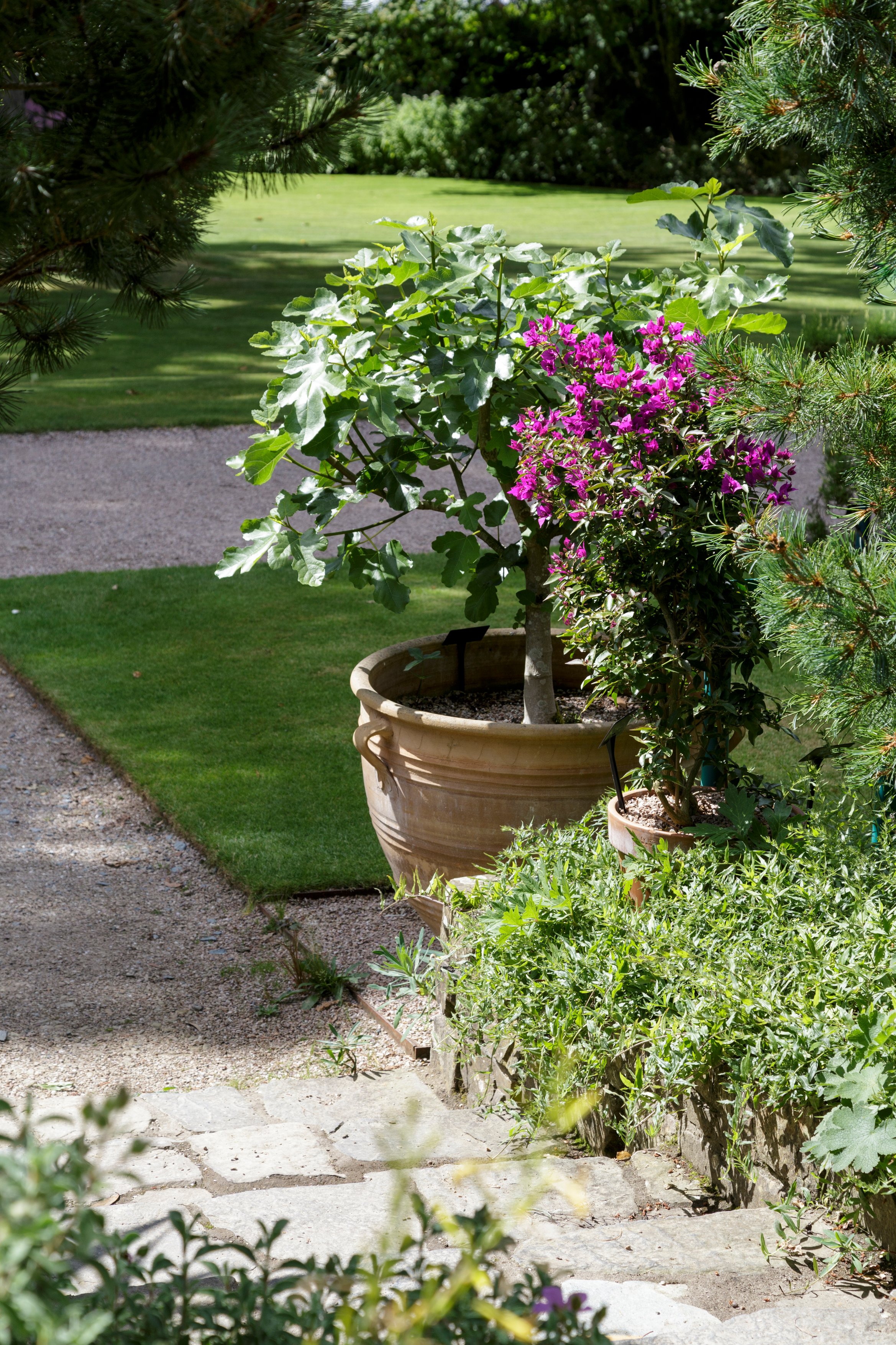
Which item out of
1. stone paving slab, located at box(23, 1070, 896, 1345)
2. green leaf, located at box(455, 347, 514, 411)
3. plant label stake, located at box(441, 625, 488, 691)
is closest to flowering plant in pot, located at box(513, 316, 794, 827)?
green leaf, located at box(455, 347, 514, 411)

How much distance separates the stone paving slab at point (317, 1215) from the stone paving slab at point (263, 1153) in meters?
0.15

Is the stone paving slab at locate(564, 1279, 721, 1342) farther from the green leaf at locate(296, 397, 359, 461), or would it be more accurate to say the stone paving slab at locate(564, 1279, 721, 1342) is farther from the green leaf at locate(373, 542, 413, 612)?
the green leaf at locate(296, 397, 359, 461)

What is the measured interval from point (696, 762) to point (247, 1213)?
4.77 ft

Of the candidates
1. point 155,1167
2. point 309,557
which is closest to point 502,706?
point 309,557

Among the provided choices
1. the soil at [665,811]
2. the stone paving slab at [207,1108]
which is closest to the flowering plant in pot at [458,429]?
the soil at [665,811]

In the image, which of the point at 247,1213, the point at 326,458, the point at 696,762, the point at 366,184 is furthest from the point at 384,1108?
the point at 366,184

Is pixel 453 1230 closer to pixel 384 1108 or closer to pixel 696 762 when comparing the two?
pixel 384 1108

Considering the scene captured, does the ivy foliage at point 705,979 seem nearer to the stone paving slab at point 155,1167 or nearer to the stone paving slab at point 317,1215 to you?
the stone paving slab at point 317,1215

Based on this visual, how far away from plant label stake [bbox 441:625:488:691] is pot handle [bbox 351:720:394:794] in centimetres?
45

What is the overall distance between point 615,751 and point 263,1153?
1.29 meters

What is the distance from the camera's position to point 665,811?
3.09 meters

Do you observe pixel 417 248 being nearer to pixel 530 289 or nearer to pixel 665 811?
pixel 530 289

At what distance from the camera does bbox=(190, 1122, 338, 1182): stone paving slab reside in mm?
2361

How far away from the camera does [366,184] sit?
27.0 m
